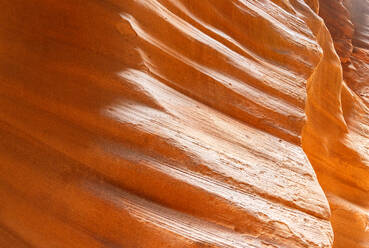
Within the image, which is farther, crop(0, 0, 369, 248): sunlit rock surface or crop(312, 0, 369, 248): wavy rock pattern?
crop(312, 0, 369, 248): wavy rock pattern

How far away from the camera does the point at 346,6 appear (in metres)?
6.11

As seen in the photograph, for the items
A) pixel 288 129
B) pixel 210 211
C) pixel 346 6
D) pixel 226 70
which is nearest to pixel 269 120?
pixel 288 129

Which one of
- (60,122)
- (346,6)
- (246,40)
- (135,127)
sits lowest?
(60,122)

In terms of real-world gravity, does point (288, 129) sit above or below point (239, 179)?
above

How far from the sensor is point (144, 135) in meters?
1.84

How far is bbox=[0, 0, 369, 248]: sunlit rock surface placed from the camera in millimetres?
1697

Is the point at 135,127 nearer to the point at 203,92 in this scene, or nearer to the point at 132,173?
the point at 132,173

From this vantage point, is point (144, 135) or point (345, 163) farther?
point (345, 163)

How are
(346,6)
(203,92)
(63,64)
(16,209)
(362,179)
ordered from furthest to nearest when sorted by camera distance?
1. (346,6)
2. (362,179)
3. (203,92)
4. (63,64)
5. (16,209)

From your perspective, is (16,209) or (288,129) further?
(288,129)

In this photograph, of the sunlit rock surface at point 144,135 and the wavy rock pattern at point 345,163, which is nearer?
the sunlit rock surface at point 144,135

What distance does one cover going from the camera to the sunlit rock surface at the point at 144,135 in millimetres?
1697

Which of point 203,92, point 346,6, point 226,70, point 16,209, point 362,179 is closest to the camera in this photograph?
point 16,209

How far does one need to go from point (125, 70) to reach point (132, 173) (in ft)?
1.85
